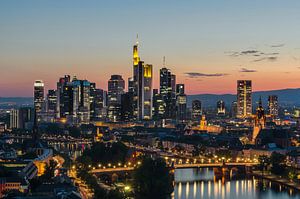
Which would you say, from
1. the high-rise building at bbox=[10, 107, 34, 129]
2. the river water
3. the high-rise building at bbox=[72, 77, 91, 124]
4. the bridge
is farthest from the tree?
the high-rise building at bbox=[72, 77, 91, 124]

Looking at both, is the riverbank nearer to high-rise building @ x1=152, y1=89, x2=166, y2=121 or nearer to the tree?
the tree

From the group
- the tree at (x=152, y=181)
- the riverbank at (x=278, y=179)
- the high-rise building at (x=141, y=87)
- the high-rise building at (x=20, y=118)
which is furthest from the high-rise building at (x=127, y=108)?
the tree at (x=152, y=181)

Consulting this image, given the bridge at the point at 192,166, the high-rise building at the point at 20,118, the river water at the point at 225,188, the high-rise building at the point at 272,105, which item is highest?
the high-rise building at the point at 272,105

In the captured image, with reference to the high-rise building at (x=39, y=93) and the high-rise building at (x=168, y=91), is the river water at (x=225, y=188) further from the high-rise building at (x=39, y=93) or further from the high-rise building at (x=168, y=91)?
the high-rise building at (x=39, y=93)

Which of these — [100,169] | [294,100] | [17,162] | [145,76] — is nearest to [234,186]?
[100,169]

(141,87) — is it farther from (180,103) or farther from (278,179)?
(278,179)

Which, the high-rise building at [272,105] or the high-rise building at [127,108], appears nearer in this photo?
the high-rise building at [127,108]
